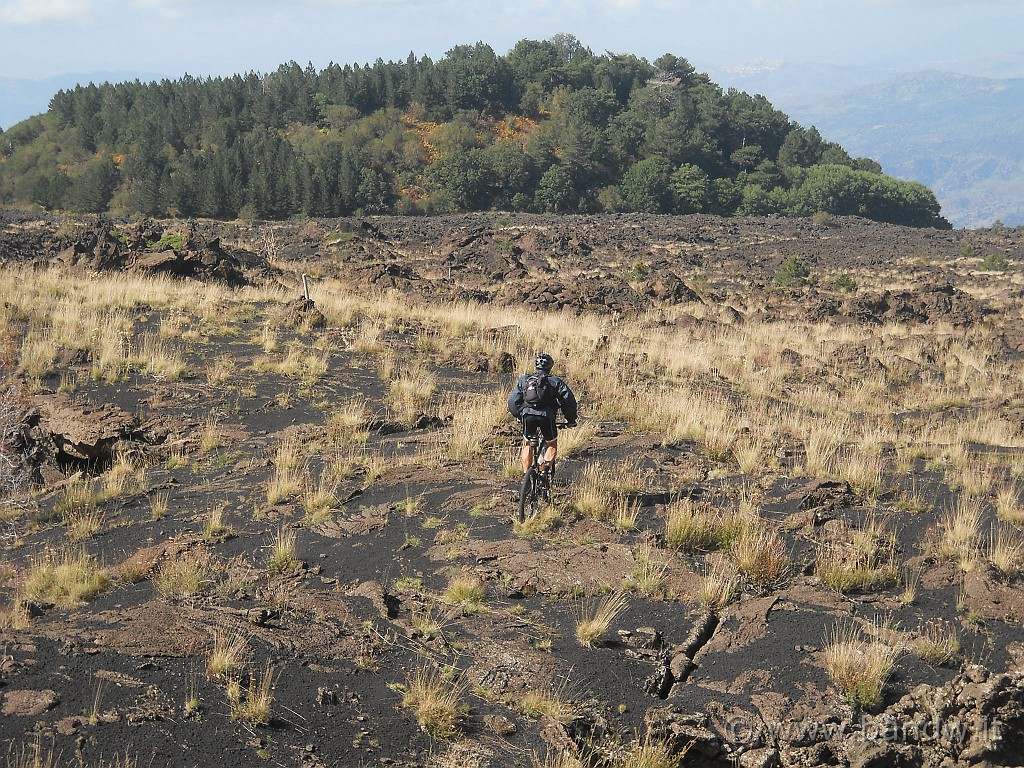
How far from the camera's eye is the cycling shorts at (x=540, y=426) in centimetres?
779

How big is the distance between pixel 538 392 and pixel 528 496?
0.99 meters

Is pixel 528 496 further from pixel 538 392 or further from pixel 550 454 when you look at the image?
pixel 538 392

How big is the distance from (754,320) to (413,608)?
19.1 meters

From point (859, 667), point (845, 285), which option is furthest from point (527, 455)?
point (845, 285)

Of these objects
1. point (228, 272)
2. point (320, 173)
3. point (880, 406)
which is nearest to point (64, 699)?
point (880, 406)

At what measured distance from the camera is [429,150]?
8412cm

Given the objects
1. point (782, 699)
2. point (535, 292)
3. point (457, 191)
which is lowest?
point (782, 699)

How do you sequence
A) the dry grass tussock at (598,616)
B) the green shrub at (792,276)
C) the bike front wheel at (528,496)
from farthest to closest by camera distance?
the green shrub at (792,276)
the bike front wheel at (528,496)
the dry grass tussock at (598,616)

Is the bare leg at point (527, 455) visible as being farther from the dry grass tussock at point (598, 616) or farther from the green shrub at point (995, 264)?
the green shrub at point (995, 264)

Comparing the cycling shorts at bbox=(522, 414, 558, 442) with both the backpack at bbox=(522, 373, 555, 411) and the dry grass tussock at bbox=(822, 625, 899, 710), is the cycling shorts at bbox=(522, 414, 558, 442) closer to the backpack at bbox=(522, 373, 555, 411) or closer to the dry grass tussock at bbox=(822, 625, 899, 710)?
the backpack at bbox=(522, 373, 555, 411)

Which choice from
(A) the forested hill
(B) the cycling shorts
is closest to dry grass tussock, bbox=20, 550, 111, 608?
(B) the cycling shorts

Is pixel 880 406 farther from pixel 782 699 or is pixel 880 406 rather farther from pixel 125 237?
pixel 125 237

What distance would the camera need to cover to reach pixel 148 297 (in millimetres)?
16609

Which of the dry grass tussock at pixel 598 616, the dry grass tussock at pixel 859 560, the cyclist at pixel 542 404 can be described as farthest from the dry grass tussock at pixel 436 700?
the dry grass tussock at pixel 859 560
